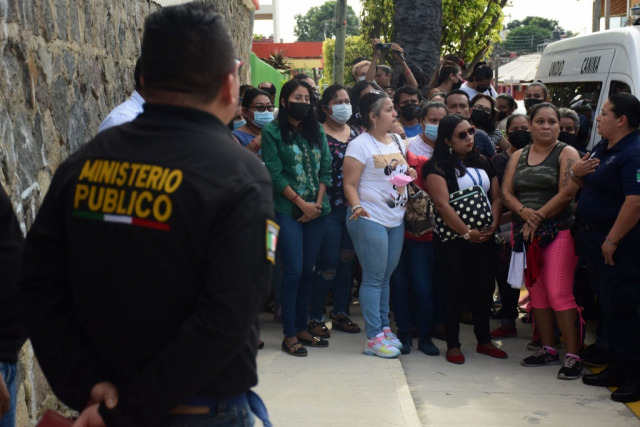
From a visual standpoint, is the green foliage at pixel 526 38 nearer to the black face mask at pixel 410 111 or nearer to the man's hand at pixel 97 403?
the black face mask at pixel 410 111

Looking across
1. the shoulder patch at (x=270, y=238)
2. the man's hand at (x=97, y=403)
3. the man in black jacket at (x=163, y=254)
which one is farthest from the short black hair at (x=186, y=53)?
the man's hand at (x=97, y=403)

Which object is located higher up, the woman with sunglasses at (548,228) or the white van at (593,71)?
the white van at (593,71)

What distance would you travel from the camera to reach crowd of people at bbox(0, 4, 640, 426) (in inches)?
75.4

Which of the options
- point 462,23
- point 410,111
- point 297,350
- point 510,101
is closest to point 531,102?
point 510,101

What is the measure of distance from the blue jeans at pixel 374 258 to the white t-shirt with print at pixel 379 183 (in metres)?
0.09

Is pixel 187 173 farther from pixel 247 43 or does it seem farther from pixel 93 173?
pixel 247 43

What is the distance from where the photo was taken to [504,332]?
285 inches

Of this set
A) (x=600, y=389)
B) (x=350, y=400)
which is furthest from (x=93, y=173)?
(x=600, y=389)

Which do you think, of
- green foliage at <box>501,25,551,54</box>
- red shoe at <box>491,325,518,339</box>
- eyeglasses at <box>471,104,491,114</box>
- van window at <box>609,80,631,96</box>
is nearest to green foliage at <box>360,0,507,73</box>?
eyeglasses at <box>471,104,491,114</box>

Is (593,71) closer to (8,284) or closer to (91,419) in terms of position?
(8,284)

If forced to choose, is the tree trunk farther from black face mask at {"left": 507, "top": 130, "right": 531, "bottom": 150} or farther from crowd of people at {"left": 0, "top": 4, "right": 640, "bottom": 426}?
black face mask at {"left": 507, "top": 130, "right": 531, "bottom": 150}

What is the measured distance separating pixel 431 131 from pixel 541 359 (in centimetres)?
207

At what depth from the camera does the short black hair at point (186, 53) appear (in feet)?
6.56

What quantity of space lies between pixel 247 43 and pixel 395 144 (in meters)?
9.77
